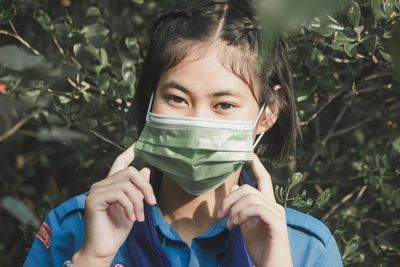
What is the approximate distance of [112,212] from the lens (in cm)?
194

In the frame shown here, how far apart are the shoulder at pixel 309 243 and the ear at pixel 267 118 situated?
251mm

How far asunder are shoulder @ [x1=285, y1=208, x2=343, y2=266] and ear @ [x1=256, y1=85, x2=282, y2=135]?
25 cm

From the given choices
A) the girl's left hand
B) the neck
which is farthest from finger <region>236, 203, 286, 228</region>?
the neck

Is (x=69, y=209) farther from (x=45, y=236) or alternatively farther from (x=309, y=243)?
(x=309, y=243)

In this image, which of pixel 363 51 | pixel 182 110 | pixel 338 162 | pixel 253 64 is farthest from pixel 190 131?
pixel 338 162

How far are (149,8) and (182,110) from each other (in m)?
1.27

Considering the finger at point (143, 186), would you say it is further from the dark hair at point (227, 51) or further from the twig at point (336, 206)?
the twig at point (336, 206)

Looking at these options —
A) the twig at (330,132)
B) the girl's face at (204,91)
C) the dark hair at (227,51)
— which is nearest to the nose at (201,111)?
the girl's face at (204,91)

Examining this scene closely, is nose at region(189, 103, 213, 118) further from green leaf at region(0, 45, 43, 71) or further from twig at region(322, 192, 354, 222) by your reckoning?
twig at region(322, 192, 354, 222)

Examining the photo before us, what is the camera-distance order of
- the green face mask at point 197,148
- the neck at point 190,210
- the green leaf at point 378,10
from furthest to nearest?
the green leaf at point 378,10 → the neck at point 190,210 → the green face mask at point 197,148

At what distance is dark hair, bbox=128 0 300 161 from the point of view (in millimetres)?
2078

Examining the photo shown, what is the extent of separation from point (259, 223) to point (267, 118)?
428 mm

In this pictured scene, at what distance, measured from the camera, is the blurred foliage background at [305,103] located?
2623 mm

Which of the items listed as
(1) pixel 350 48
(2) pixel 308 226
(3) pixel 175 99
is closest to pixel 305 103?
(1) pixel 350 48
